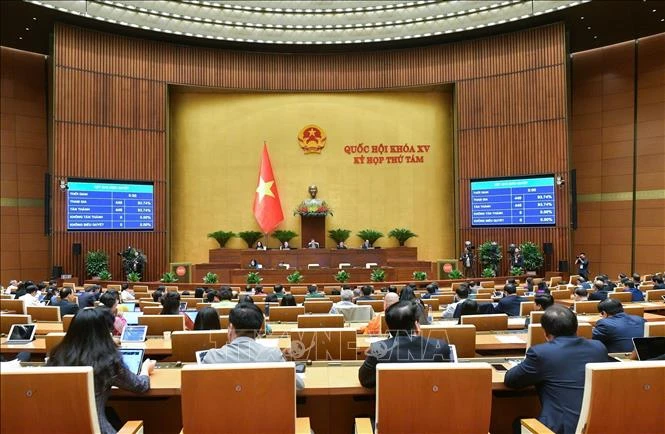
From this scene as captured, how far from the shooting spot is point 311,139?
16.0 meters

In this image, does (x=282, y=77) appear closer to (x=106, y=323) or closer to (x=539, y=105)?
(x=539, y=105)

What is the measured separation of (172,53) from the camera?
48.6 ft

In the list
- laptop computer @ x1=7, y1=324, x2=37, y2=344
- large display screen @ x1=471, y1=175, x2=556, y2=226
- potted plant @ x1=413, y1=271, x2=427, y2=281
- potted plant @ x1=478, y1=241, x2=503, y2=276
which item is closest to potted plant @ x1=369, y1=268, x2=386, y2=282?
potted plant @ x1=413, y1=271, x2=427, y2=281

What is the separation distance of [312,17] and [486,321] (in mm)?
12240

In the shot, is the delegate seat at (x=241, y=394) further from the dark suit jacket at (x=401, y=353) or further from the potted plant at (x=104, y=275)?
the potted plant at (x=104, y=275)

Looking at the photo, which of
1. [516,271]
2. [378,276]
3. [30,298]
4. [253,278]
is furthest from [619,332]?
[516,271]

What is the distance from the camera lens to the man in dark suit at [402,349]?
2.29m

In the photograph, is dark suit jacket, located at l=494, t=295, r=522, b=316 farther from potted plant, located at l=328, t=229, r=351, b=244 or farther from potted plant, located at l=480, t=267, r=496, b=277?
potted plant, located at l=328, t=229, r=351, b=244

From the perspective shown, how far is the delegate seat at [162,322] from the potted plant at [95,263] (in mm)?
9718

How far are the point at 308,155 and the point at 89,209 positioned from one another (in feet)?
21.2

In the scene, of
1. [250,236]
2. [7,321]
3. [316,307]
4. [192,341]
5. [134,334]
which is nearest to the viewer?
[192,341]

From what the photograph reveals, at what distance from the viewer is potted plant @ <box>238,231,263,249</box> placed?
15.0m

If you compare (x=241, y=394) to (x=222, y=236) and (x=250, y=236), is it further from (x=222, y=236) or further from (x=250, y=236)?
(x=222, y=236)

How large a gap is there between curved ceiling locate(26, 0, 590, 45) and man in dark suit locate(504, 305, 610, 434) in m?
12.8
